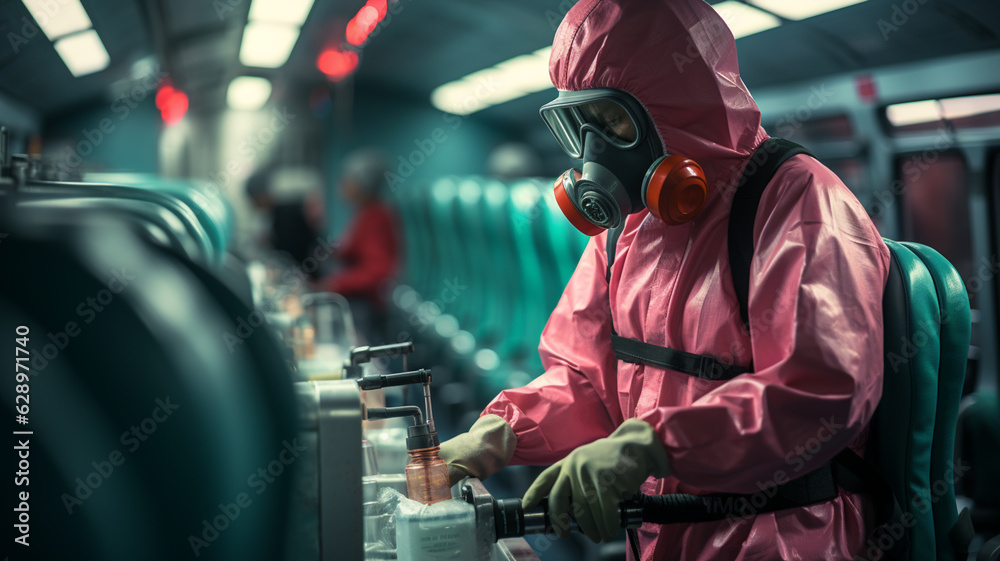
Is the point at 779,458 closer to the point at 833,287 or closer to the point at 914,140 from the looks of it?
the point at 833,287

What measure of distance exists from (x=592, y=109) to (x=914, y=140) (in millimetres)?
3178

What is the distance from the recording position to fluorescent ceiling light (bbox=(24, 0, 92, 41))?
1614 mm

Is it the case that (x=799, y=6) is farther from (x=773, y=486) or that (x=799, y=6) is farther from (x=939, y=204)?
(x=773, y=486)

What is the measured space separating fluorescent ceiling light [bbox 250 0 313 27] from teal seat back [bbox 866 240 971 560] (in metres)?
5.29

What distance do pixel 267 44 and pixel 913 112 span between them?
19.5ft

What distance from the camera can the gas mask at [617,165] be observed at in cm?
121

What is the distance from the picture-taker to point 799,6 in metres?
4.01

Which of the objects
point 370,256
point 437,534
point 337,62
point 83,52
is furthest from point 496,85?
point 437,534

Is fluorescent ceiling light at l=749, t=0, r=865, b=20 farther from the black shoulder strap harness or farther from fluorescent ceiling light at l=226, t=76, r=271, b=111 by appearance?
fluorescent ceiling light at l=226, t=76, r=271, b=111

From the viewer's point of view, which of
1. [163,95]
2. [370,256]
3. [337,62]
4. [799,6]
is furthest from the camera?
[337,62]

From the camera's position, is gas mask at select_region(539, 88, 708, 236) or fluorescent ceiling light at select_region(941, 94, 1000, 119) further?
fluorescent ceiling light at select_region(941, 94, 1000, 119)

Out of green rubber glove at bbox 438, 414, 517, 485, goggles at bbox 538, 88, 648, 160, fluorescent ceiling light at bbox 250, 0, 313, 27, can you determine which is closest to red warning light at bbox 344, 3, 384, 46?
fluorescent ceiling light at bbox 250, 0, 313, 27

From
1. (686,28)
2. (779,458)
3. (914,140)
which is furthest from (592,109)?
(914,140)

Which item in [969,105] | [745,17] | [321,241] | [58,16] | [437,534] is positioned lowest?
[437,534]
